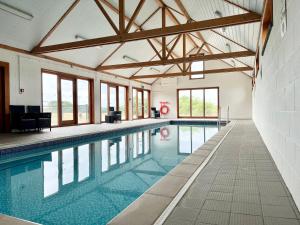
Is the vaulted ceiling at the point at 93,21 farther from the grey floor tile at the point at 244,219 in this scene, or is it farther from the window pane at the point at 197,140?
the grey floor tile at the point at 244,219

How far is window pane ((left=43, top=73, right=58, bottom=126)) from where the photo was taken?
7.91 m

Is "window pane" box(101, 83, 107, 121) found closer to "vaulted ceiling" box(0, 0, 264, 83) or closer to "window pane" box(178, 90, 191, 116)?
"vaulted ceiling" box(0, 0, 264, 83)

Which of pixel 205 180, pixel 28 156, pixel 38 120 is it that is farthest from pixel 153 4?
pixel 205 180

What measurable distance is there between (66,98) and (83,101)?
102 centimetres

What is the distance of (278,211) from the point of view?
4.90 ft

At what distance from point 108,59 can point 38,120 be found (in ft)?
14.9

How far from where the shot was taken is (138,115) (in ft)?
47.0

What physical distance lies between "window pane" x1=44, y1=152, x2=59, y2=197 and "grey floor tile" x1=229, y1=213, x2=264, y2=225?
2073mm

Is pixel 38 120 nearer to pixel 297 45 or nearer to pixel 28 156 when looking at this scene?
pixel 28 156

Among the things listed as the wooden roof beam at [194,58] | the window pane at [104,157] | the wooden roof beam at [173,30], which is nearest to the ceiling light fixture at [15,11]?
the wooden roof beam at [173,30]

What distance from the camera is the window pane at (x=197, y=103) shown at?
13977 millimetres

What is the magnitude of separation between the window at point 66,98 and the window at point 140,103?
4.22 m

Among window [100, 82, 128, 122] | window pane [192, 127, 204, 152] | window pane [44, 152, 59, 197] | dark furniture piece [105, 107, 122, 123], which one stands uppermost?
window [100, 82, 128, 122]

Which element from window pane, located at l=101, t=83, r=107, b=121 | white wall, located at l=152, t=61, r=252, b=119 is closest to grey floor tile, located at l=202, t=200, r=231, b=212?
window pane, located at l=101, t=83, r=107, b=121
